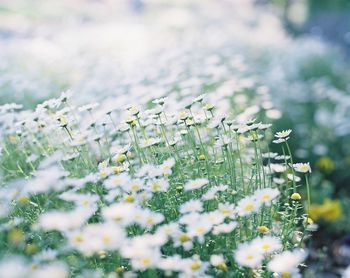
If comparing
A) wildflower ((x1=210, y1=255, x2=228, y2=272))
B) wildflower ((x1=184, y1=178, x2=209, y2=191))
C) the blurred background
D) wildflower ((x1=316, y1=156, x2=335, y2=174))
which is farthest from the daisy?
wildflower ((x1=316, y1=156, x2=335, y2=174))

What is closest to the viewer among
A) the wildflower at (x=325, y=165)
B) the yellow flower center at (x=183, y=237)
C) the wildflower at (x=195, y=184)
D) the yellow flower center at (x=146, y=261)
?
the yellow flower center at (x=146, y=261)

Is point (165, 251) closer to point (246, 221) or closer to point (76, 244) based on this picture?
point (246, 221)

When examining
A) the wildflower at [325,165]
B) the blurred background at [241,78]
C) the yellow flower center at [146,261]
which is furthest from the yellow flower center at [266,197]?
the wildflower at [325,165]

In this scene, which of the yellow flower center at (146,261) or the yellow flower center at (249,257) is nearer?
the yellow flower center at (146,261)

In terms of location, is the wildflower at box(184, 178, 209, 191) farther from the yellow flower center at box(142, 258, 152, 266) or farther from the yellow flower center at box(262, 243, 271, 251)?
the yellow flower center at box(142, 258, 152, 266)

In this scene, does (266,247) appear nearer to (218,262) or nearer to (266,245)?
(266,245)

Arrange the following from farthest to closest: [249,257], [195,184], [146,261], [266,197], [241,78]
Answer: [241,78] < [195,184] < [266,197] < [249,257] < [146,261]

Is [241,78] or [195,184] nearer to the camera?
[195,184]

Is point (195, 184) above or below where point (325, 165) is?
above

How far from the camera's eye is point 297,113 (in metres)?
4.92

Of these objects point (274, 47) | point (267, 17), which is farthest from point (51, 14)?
point (274, 47)

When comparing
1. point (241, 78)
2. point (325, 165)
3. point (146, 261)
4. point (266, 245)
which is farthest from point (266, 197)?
point (241, 78)

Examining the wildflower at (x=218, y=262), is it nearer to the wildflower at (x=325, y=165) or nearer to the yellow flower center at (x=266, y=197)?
the yellow flower center at (x=266, y=197)

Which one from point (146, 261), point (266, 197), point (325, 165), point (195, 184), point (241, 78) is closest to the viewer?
point (146, 261)
